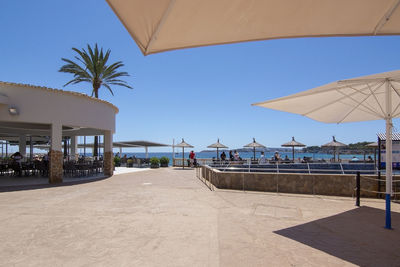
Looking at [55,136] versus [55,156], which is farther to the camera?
[55,156]

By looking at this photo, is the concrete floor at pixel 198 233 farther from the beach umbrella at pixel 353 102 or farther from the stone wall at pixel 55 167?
the stone wall at pixel 55 167

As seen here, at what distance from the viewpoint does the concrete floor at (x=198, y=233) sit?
11.8 feet

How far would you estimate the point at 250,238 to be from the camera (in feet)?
14.2

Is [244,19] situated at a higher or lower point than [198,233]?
higher

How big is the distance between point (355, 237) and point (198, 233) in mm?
2804

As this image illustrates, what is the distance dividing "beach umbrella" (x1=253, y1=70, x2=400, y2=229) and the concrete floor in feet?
4.48

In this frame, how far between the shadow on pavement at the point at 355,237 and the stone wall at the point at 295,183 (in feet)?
7.02

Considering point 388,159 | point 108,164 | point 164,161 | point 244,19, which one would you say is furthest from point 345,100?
point 164,161

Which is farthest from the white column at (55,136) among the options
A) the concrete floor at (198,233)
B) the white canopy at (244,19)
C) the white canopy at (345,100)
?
the white canopy at (244,19)

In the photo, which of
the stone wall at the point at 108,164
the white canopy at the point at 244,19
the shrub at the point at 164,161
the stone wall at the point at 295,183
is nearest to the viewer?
the white canopy at the point at 244,19

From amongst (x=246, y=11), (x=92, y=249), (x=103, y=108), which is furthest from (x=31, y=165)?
(x=246, y=11)

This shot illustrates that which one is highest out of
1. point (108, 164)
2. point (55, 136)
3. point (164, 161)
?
point (55, 136)

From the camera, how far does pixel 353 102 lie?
7.01 meters

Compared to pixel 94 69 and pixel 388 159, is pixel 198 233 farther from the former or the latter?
pixel 94 69
